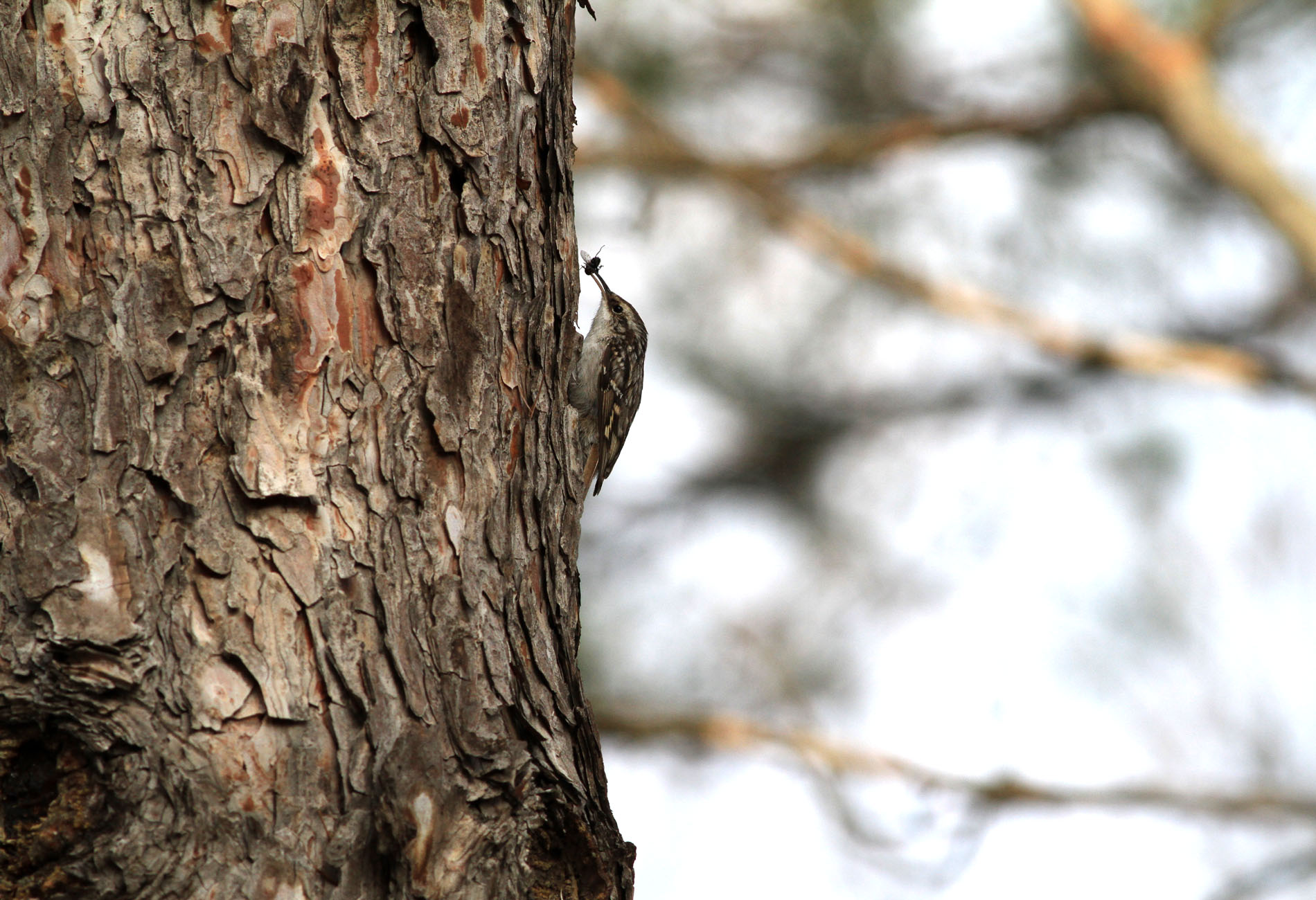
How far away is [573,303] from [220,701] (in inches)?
30.4

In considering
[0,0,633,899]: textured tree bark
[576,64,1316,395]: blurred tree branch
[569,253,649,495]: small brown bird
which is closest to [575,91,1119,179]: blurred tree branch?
[576,64,1316,395]: blurred tree branch

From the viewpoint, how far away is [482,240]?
68.0 inches

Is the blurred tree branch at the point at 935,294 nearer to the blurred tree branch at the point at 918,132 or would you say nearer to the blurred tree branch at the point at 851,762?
the blurred tree branch at the point at 918,132

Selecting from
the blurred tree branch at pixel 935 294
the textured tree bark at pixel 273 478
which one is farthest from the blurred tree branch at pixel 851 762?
the textured tree bark at pixel 273 478

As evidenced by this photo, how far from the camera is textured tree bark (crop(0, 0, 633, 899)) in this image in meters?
1.42

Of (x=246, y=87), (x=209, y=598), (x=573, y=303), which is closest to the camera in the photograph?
(x=209, y=598)

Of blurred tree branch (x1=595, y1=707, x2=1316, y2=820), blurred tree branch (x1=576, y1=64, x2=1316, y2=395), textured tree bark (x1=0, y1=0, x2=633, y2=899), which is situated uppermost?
blurred tree branch (x1=576, y1=64, x2=1316, y2=395)

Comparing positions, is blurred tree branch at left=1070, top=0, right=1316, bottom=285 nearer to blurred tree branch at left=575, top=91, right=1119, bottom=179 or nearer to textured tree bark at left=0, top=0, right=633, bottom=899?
blurred tree branch at left=575, top=91, right=1119, bottom=179

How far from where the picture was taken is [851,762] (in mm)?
5465

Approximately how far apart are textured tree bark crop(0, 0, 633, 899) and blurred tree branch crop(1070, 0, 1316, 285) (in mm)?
3950

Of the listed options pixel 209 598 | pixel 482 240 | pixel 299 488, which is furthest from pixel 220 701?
pixel 482 240

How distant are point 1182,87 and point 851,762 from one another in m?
2.96

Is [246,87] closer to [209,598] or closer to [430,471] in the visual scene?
[430,471]

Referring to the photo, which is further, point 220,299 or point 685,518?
point 685,518
